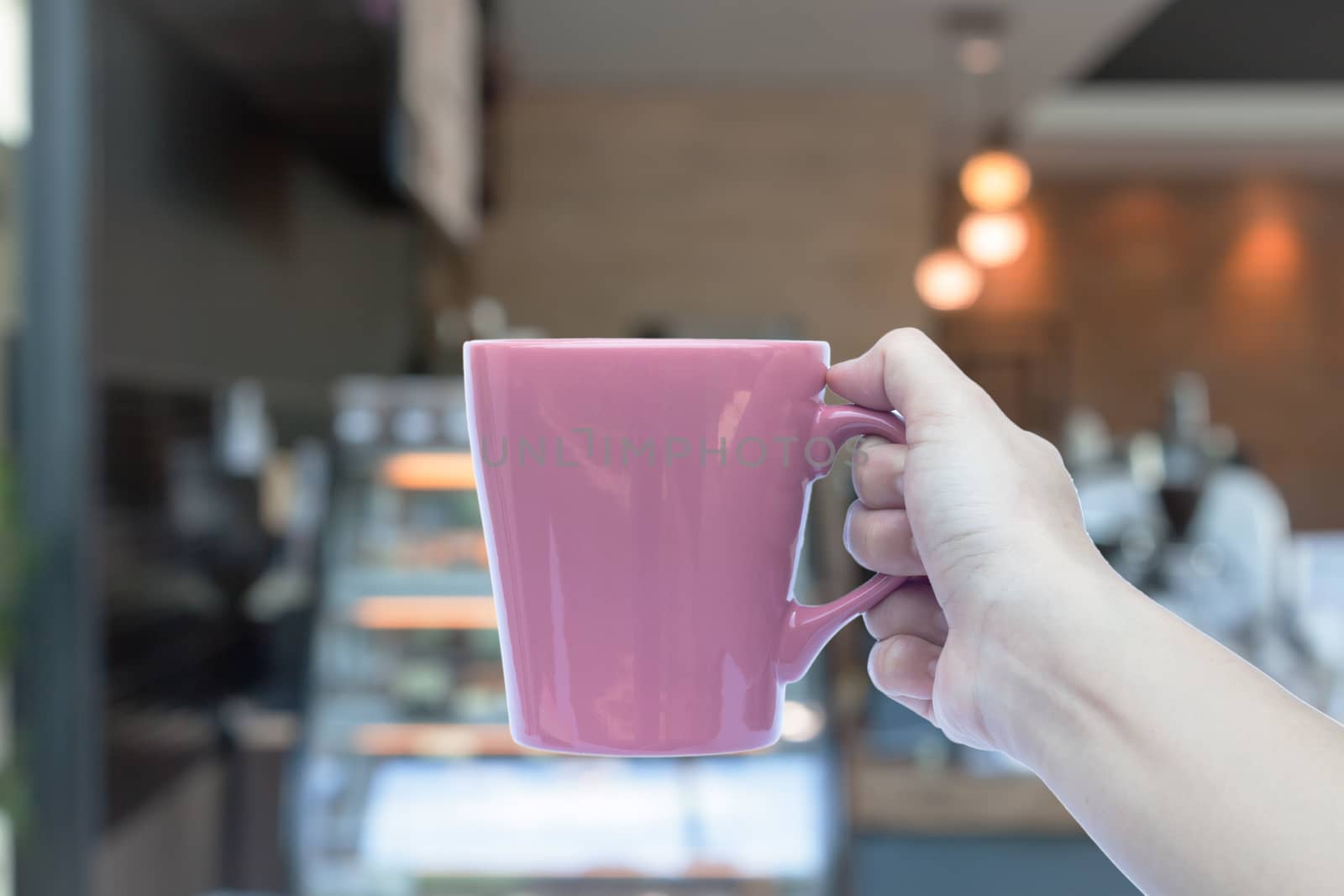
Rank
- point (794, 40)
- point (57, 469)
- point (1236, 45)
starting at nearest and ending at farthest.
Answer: point (57, 469) < point (794, 40) < point (1236, 45)

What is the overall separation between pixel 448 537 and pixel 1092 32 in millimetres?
4394

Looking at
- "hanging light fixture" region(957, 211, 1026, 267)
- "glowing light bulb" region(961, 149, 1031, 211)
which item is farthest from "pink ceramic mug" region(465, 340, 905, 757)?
"hanging light fixture" region(957, 211, 1026, 267)

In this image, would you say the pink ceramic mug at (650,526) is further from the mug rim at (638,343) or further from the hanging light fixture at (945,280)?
the hanging light fixture at (945,280)

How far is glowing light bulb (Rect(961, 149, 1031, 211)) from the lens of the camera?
493 cm

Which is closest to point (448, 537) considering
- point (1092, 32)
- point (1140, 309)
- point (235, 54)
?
point (235, 54)

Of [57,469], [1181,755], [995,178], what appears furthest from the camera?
[995,178]

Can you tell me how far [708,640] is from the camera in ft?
1.06

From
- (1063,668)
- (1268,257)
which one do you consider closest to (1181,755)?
(1063,668)

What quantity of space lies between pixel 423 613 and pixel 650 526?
2098 mm

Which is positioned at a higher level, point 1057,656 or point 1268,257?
point 1268,257

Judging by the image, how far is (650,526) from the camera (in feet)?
1.01

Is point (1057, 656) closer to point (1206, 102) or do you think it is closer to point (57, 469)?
point (57, 469)

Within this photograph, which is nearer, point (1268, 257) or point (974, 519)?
point (974, 519)

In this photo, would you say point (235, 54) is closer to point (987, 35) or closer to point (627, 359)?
point (627, 359)
